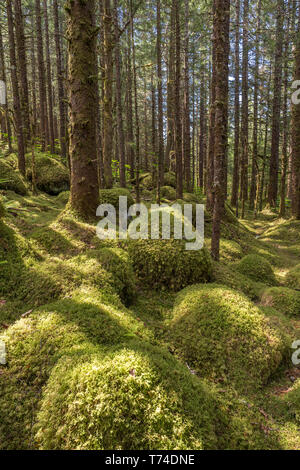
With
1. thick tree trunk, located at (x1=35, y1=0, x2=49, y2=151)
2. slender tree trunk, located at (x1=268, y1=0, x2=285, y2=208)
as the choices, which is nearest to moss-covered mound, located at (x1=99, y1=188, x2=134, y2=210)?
thick tree trunk, located at (x1=35, y1=0, x2=49, y2=151)

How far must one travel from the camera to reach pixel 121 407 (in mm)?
2066

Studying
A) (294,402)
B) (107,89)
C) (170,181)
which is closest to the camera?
(294,402)

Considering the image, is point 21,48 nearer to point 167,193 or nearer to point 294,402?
point 167,193

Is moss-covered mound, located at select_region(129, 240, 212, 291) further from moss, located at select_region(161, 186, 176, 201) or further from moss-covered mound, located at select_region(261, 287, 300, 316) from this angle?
moss, located at select_region(161, 186, 176, 201)

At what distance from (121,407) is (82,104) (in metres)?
6.18

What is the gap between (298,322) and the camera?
4.84 m

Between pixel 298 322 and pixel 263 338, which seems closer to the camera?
pixel 263 338

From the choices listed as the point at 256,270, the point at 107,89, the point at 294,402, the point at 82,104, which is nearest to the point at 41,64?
the point at 107,89

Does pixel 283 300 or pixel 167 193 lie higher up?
pixel 167 193

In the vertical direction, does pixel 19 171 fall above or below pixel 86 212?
above

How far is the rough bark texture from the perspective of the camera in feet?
19.9
